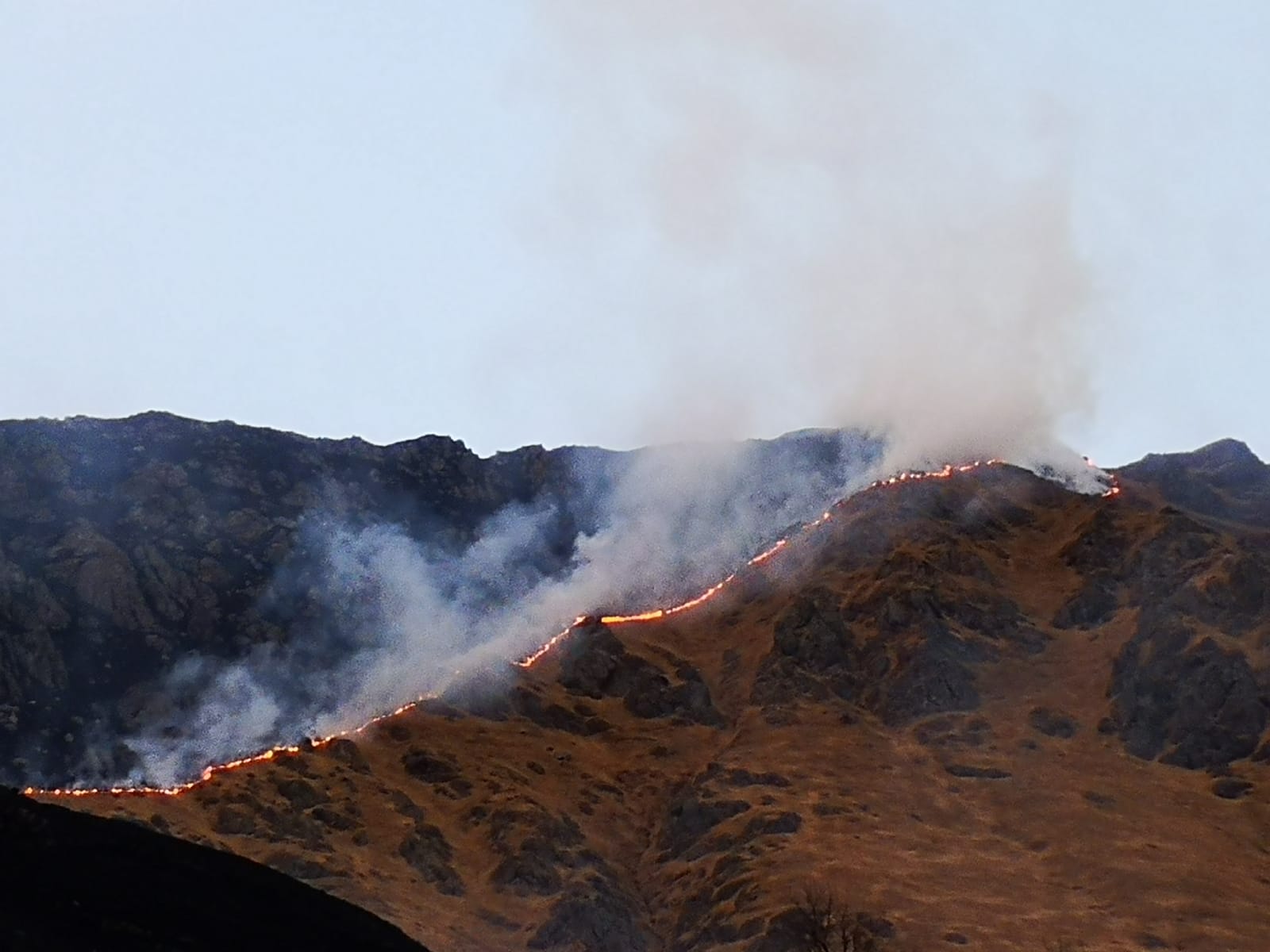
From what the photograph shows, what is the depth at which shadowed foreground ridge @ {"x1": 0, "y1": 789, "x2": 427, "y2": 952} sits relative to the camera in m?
43.6

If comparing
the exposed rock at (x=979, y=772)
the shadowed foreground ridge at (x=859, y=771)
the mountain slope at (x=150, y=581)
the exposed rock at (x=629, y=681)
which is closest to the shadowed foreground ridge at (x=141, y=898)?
the shadowed foreground ridge at (x=859, y=771)

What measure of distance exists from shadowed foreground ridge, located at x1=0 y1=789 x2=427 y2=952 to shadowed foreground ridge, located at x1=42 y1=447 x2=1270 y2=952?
48.0 metres

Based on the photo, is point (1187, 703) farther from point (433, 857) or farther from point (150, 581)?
point (150, 581)

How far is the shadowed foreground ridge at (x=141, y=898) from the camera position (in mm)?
43625

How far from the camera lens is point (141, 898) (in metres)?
48.2

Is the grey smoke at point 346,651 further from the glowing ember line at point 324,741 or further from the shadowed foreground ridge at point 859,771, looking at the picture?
the shadowed foreground ridge at point 859,771

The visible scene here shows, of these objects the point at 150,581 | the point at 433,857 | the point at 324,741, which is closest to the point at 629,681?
the point at 324,741

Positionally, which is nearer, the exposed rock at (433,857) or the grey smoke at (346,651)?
the exposed rock at (433,857)

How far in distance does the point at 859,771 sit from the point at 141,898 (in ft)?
332

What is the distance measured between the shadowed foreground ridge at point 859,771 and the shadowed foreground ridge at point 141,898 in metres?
48.0

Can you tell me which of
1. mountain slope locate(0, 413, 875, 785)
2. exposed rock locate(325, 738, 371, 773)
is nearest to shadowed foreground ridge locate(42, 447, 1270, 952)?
exposed rock locate(325, 738, 371, 773)

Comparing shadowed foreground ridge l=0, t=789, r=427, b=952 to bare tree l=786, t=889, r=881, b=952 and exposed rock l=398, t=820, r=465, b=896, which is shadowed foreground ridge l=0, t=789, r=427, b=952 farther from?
exposed rock l=398, t=820, r=465, b=896

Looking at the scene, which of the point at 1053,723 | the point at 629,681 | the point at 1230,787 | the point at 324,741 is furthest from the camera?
the point at 629,681

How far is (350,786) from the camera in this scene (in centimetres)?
12794
